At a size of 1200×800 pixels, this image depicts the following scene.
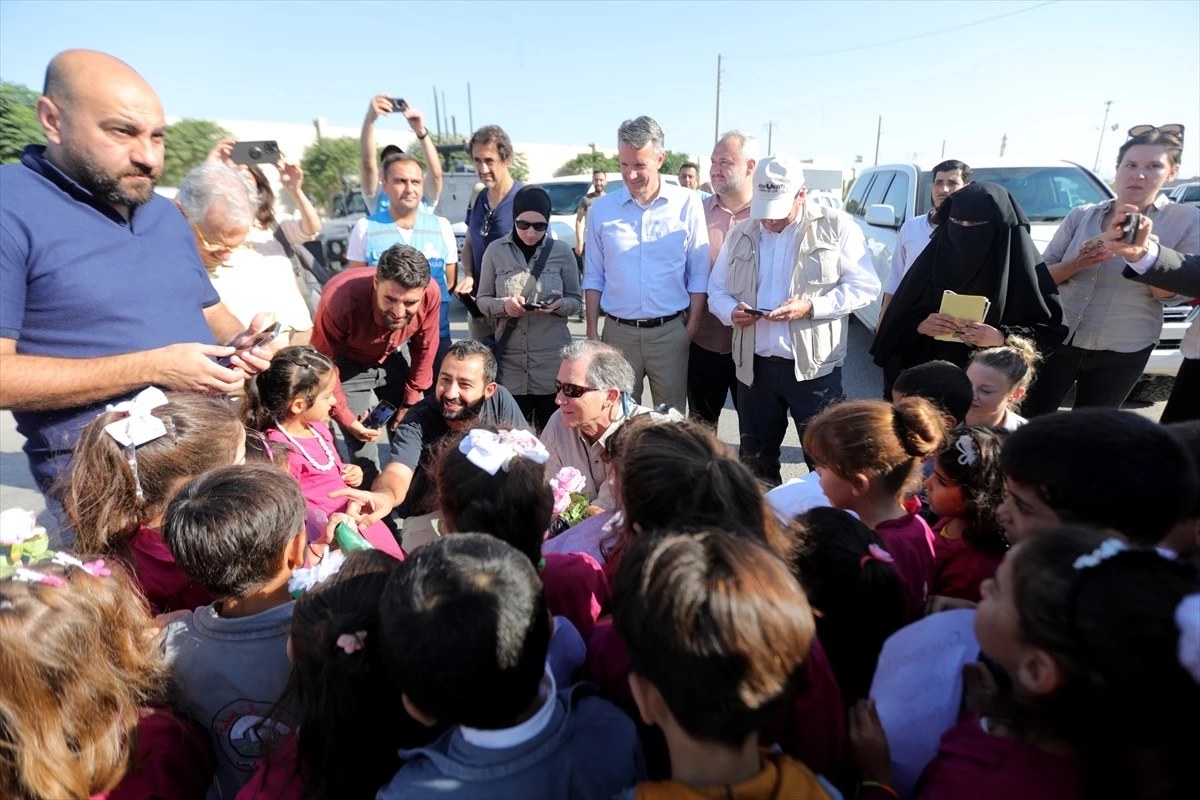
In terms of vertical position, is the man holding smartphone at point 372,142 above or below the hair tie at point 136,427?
above

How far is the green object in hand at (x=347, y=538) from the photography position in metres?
Answer: 2.11

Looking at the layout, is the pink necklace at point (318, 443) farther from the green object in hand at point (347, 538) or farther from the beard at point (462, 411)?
the beard at point (462, 411)

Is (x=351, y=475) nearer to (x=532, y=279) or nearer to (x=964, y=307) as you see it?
(x=532, y=279)

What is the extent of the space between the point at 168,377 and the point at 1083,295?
162 inches

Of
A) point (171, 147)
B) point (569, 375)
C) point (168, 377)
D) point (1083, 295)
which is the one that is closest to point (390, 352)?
point (569, 375)

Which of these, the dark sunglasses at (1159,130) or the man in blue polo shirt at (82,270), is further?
the dark sunglasses at (1159,130)

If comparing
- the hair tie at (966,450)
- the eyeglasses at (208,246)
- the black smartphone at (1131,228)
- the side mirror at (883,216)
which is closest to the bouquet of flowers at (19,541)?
the eyeglasses at (208,246)

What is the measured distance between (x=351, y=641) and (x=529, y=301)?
281cm

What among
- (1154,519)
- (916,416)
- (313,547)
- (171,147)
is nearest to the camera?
(1154,519)

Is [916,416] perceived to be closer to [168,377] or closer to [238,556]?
[238,556]

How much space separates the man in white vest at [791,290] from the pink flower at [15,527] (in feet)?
8.85

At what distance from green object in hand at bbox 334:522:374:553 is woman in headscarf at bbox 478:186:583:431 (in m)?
1.79

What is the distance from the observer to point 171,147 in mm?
17328

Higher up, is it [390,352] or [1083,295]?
[1083,295]
